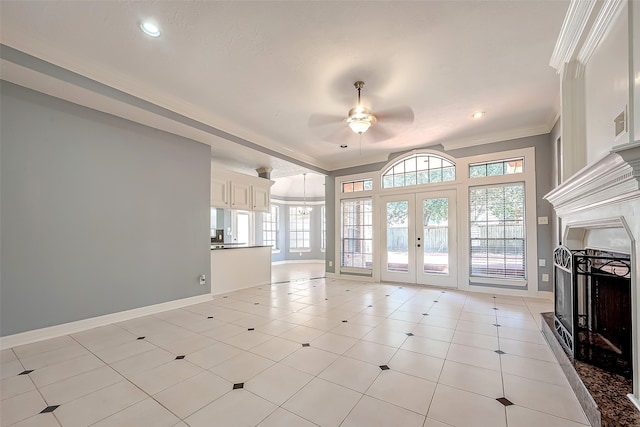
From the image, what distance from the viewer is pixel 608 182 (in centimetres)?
175

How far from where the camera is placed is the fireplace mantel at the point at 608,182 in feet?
4.62

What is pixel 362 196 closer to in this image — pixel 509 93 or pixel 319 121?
pixel 319 121

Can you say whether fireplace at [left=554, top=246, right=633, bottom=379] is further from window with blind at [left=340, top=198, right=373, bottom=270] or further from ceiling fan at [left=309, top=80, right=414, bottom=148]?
window with blind at [left=340, top=198, right=373, bottom=270]

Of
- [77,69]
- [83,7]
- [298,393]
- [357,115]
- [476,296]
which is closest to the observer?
[298,393]

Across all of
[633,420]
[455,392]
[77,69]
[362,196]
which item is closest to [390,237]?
[362,196]

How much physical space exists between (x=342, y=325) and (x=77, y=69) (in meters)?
4.27

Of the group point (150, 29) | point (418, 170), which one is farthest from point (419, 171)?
point (150, 29)

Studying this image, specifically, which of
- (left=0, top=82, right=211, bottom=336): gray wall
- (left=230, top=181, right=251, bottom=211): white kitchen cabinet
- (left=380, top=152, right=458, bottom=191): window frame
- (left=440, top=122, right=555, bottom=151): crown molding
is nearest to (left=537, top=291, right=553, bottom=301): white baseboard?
(left=380, top=152, right=458, bottom=191): window frame

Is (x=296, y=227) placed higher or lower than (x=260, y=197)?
lower

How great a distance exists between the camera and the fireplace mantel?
1.41m

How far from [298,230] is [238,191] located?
5576 millimetres

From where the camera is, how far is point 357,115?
3398 mm

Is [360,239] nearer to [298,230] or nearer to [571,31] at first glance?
[298,230]

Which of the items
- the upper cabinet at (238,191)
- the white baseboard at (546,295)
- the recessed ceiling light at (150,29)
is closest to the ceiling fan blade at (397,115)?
the recessed ceiling light at (150,29)
